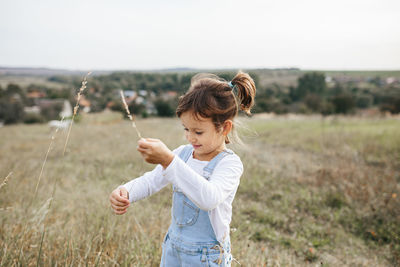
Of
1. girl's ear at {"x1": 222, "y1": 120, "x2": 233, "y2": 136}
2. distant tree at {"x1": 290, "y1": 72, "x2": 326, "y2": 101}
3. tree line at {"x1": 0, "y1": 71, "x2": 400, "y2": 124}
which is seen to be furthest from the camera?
distant tree at {"x1": 290, "y1": 72, "x2": 326, "y2": 101}

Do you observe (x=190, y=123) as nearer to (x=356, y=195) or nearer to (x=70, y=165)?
(x=356, y=195)

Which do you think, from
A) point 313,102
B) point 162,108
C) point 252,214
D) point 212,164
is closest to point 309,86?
point 313,102

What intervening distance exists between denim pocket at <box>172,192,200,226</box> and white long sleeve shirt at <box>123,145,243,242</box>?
9 centimetres

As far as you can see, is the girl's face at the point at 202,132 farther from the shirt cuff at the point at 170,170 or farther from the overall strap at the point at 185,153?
the shirt cuff at the point at 170,170

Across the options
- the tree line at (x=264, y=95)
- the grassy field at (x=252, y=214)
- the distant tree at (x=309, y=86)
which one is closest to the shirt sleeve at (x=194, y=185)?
the grassy field at (x=252, y=214)

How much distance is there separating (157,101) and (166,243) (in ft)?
90.9

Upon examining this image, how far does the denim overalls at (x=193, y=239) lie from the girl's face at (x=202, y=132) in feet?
0.23

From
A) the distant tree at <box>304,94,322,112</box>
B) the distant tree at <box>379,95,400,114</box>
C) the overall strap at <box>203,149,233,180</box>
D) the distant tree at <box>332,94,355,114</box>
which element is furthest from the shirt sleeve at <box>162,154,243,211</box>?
the distant tree at <box>304,94,322,112</box>

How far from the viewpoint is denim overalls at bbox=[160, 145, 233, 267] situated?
1.44m

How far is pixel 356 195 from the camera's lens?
4.54 metres

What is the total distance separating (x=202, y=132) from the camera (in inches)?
57.3

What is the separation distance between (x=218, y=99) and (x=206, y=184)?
514 millimetres

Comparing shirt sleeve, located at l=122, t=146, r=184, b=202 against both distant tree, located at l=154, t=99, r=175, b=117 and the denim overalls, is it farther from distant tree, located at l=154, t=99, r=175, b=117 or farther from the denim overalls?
distant tree, located at l=154, t=99, r=175, b=117

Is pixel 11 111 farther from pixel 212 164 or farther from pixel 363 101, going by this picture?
pixel 212 164
